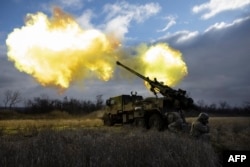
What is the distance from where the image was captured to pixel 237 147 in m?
15.7

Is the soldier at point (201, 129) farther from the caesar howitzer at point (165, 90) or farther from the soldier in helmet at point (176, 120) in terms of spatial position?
the caesar howitzer at point (165, 90)

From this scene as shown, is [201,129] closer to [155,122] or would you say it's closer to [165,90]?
[155,122]

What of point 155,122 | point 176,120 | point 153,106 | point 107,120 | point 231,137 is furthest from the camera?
point 107,120

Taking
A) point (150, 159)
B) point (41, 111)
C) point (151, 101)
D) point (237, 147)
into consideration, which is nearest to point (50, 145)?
point (150, 159)

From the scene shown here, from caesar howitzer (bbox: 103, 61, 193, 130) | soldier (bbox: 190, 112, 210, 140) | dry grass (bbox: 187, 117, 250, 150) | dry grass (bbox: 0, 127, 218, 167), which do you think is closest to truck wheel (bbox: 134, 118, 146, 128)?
caesar howitzer (bbox: 103, 61, 193, 130)

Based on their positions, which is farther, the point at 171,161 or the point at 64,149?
the point at 64,149

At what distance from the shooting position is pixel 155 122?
79.3 ft

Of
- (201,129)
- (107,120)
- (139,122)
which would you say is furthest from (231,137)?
(107,120)

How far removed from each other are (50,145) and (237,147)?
25.2 feet

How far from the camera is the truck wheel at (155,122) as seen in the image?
77.9 feet

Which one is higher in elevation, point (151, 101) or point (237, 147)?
point (151, 101)

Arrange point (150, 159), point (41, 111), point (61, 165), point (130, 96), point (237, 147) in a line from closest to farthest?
1. point (61, 165)
2. point (150, 159)
3. point (237, 147)
4. point (130, 96)
5. point (41, 111)

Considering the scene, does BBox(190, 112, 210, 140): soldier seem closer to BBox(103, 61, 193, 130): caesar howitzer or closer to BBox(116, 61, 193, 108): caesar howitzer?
BBox(103, 61, 193, 130): caesar howitzer

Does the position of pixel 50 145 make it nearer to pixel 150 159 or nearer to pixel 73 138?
pixel 73 138
